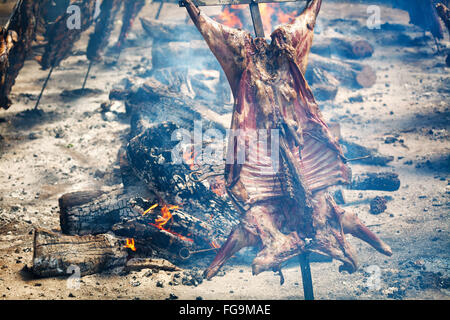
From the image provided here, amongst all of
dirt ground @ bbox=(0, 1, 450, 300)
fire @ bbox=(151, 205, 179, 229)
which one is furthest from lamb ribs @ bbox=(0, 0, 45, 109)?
fire @ bbox=(151, 205, 179, 229)

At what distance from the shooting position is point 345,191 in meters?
6.28

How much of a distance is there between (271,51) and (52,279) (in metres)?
3.58

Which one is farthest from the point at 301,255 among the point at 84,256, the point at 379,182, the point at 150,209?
the point at 379,182

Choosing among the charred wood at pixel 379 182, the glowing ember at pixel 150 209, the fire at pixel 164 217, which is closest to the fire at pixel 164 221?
the fire at pixel 164 217

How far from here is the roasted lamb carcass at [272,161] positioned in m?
3.80

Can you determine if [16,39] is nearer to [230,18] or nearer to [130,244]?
[130,244]

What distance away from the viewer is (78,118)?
27.7ft

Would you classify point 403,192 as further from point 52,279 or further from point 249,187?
point 52,279

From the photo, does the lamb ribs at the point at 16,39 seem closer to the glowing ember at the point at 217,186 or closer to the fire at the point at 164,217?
the fire at the point at 164,217

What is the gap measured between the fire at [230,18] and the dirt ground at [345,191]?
121 inches

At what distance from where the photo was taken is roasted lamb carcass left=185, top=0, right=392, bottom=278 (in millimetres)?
3799

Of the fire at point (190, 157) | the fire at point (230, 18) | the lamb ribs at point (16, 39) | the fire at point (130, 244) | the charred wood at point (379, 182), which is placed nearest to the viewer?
the fire at point (130, 244)

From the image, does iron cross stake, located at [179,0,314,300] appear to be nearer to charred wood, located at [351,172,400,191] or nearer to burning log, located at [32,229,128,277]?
burning log, located at [32,229,128,277]

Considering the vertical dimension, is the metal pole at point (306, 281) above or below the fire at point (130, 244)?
below
